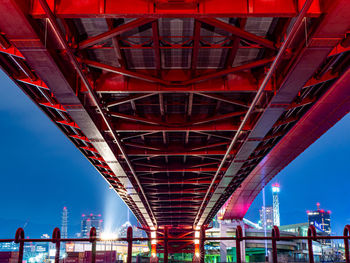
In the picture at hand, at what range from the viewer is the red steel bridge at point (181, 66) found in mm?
10797

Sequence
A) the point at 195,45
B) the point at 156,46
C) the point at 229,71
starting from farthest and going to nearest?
the point at 229,71, the point at 156,46, the point at 195,45

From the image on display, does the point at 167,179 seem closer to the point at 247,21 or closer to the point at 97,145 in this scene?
the point at 97,145

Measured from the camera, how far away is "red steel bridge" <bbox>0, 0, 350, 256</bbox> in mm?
10797

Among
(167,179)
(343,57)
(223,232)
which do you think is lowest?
(223,232)

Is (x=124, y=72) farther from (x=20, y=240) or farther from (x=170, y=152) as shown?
(x=170, y=152)

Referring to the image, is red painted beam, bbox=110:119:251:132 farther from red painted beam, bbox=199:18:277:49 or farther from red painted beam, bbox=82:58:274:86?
red painted beam, bbox=199:18:277:49

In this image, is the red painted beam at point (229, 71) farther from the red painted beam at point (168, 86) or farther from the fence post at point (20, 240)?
the fence post at point (20, 240)

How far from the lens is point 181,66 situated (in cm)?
1612

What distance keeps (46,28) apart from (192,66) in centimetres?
633

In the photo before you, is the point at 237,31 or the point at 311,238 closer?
the point at 237,31

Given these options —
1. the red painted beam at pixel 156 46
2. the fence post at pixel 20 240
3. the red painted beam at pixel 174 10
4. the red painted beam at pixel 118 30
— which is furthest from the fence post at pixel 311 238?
the fence post at pixel 20 240

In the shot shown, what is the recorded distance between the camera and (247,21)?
12.8m

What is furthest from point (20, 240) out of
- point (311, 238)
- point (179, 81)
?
point (311, 238)

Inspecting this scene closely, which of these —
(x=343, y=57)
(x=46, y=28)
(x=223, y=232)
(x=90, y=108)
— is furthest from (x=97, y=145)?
(x=223, y=232)
